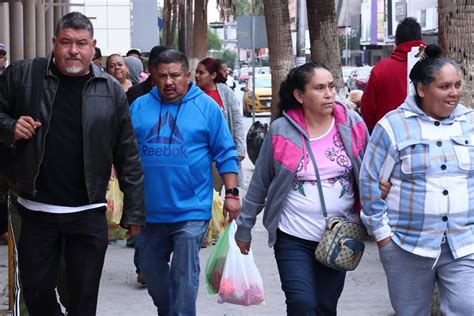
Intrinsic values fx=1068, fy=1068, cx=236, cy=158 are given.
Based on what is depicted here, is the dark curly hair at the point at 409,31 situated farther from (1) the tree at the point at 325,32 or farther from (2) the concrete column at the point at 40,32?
(2) the concrete column at the point at 40,32

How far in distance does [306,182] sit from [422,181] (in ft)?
2.38

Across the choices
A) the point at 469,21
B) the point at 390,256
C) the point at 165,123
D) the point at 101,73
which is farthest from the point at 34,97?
the point at 469,21

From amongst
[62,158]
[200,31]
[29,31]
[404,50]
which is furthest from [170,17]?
[62,158]

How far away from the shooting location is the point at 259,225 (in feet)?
43.5

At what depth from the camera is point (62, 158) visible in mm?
5660

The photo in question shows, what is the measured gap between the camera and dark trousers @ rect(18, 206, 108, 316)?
18.8ft

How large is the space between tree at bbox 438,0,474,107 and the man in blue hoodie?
1.73 m

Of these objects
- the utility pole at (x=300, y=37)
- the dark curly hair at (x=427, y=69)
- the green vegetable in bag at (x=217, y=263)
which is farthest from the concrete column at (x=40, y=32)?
the dark curly hair at (x=427, y=69)

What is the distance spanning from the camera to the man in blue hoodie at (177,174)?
648 cm

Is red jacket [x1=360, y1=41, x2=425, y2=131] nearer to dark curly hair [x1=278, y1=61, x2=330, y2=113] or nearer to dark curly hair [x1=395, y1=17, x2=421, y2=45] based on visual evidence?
dark curly hair [x1=395, y1=17, x2=421, y2=45]

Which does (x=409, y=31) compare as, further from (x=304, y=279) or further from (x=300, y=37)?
(x=300, y=37)

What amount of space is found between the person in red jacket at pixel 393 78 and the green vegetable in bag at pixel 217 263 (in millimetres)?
2579

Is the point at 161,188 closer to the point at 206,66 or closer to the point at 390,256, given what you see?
the point at 390,256

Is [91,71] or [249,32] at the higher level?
[249,32]
